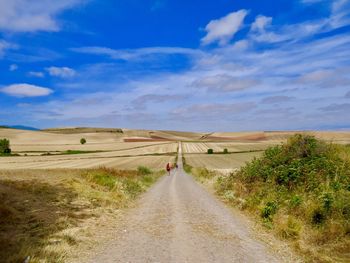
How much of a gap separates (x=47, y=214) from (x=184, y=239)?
220 inches

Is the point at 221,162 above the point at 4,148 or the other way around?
the other way around

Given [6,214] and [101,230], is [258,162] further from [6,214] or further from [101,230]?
[6,214]

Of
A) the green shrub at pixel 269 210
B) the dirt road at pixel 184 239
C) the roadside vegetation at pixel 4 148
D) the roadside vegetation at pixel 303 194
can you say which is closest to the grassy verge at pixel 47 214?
the dirt road at pixel 184 239

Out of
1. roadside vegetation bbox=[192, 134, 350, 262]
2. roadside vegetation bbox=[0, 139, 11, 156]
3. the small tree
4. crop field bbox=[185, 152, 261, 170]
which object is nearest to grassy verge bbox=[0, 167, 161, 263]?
roadside vegetation bbox=[192, 134, 350, 262]

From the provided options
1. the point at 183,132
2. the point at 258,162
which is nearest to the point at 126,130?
the point at 183,132

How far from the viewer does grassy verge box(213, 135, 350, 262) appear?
436 inches

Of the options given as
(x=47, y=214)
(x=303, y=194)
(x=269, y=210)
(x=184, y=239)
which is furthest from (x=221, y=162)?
(x=184, y=239)

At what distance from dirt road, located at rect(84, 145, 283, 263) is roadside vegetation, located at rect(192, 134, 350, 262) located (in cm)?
128

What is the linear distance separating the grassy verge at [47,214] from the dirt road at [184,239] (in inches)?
51.9

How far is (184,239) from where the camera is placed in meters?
11.5

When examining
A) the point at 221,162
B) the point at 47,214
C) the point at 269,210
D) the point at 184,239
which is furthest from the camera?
the point at 221,162

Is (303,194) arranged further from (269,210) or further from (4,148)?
(4,148)

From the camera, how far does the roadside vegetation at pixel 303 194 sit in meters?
11.1

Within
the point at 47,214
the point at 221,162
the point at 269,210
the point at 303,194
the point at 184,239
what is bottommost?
the point at 221,162
